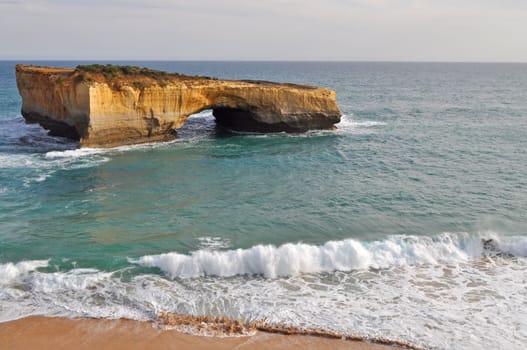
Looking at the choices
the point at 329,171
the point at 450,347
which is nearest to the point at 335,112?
the point at 329,171

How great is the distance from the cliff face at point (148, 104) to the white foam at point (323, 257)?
1529cm

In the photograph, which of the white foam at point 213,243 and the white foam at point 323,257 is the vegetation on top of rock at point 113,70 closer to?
the white foam at point 213,243

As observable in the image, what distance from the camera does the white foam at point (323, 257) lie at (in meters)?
14.7

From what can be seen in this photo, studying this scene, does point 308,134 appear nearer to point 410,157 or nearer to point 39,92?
point 410,157

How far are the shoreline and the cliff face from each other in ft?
57.1

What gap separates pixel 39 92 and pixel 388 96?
1670 inches

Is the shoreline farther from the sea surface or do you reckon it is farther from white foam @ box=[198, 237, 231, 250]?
white foam @ box=[198, 237, 231, 250]

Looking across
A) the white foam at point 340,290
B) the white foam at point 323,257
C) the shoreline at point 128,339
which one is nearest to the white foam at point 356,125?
the white foam at point 323,257

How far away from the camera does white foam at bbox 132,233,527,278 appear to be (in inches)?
579

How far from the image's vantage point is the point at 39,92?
31.5 metres

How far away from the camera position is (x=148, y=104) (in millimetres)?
29203

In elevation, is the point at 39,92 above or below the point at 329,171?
above

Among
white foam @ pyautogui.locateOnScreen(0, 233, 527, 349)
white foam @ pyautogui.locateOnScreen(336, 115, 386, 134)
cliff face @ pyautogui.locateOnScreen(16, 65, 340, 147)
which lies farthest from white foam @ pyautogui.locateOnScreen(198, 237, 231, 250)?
white foam @ pyautogui.locateOnScreen(336, 115, 386, 134)

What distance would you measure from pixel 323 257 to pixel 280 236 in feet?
6.74
